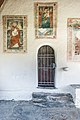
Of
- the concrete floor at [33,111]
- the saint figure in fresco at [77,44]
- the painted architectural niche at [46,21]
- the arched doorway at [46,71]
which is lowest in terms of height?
the concrete floor at [33,111]

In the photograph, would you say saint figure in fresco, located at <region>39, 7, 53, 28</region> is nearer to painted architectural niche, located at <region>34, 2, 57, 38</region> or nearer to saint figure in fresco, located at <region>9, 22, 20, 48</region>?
painted architectural niche, located at <region>34, 2, 57, 38</region>

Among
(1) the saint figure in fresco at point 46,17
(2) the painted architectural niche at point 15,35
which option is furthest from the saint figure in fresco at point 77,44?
(2) the painted architectural niche at point 15,35

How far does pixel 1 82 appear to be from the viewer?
10.4 meters

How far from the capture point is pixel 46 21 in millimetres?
10398

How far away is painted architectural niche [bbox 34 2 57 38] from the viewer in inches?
408

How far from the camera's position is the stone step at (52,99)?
31.9ft

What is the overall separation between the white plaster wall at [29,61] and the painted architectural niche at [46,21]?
0.48ft

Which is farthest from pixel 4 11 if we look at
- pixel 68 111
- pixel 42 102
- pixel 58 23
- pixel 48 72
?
pixel 68 111

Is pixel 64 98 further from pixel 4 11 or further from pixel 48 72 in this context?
pixel 4 11

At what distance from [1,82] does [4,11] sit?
2508 mm

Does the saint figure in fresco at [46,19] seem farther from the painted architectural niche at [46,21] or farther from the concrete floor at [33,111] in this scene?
the concrete floor at [33,111]

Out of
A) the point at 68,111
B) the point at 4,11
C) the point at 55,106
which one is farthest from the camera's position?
the point at 4,11

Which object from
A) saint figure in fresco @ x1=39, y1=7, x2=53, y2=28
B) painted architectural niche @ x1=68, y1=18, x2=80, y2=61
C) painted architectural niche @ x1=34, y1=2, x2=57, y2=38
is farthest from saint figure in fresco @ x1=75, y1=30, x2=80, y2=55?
saint figure in fresco @ x1=39, y1=7, x2=53, y2=28

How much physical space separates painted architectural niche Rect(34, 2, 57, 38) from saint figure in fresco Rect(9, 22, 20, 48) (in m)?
0.67
